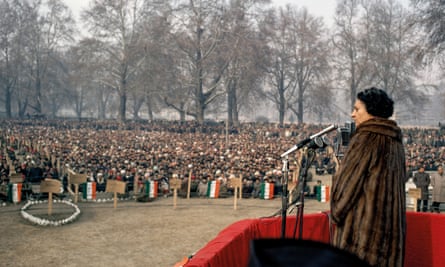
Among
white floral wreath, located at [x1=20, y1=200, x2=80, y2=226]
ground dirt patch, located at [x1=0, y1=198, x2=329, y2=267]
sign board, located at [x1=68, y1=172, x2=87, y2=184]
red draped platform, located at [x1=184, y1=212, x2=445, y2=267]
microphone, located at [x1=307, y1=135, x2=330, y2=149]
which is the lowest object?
ground dirt patch, located at [x1=0, y1=198, x2=329, y2=267]

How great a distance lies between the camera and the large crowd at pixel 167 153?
19.8m

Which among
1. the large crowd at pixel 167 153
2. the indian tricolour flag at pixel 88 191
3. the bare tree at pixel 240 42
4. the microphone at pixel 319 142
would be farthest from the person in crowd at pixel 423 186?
the bare tree at pixel 240 42

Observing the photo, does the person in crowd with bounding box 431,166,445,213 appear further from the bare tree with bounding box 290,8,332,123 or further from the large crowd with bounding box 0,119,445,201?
the bare tree with bounding box 290,8,332,123

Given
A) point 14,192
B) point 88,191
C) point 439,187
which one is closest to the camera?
point 439,187

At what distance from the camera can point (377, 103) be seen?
3203mm

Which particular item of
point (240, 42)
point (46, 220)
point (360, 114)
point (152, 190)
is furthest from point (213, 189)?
point (240, 42)

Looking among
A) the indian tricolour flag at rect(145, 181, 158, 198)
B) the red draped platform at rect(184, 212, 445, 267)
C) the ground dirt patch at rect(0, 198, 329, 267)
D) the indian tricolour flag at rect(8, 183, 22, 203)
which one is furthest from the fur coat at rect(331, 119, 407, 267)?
the indian tricolour flag at rect(8, 183, 22, 203)

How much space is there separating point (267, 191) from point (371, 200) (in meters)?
15.2

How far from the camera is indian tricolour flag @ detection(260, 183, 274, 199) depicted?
18.0m

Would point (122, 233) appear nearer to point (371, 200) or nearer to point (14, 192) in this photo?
point (14, 192)

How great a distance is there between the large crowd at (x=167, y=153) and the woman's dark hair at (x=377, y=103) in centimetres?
1201

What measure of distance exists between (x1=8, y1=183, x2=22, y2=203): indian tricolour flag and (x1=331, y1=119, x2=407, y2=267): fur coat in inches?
586

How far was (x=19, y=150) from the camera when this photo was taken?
2867cm

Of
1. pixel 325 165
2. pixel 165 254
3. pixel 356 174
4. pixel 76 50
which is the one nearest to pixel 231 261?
pixel 356 174
